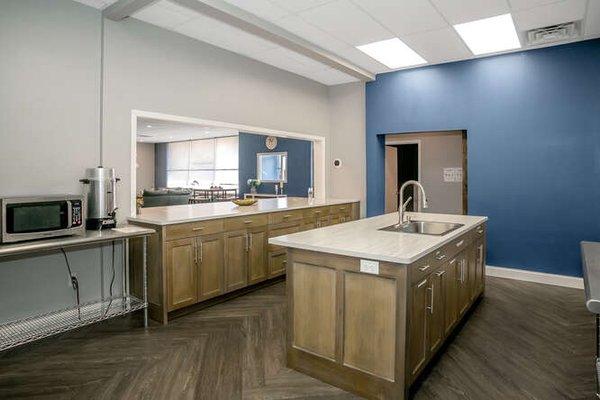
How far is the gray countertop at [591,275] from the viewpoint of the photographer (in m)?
1.37

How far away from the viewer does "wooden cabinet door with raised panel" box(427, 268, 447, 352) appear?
2293 mm

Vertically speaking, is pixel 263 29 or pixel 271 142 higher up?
pixel 263 29

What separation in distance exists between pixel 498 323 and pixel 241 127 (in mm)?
3380

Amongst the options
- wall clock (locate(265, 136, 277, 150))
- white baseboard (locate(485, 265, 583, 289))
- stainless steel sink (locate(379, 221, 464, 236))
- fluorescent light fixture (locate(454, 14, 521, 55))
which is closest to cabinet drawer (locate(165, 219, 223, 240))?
stainless steel sink (locate(379, 221, 464, 236))

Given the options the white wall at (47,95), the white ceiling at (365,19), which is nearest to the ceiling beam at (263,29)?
the white ceiling at (365,19)

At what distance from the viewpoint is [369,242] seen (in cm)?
235

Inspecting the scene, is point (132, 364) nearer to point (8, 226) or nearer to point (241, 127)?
point (8, 226)

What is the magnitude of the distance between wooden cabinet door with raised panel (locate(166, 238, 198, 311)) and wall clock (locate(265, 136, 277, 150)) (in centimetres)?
614

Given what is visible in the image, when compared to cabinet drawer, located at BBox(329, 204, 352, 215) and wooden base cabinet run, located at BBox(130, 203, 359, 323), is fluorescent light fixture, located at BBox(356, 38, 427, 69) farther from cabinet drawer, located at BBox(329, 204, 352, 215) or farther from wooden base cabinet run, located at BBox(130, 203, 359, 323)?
wooden base cabinet run, located at BBox(130, 203, 359, 323)

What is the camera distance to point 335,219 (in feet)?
17.7

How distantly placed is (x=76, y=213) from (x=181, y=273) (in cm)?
96

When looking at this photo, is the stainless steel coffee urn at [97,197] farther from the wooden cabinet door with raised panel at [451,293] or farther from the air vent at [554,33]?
the air vent at [554,33]

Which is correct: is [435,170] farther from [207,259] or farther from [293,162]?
[207,259]

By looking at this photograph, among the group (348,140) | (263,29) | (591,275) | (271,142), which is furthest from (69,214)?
(271,142)
